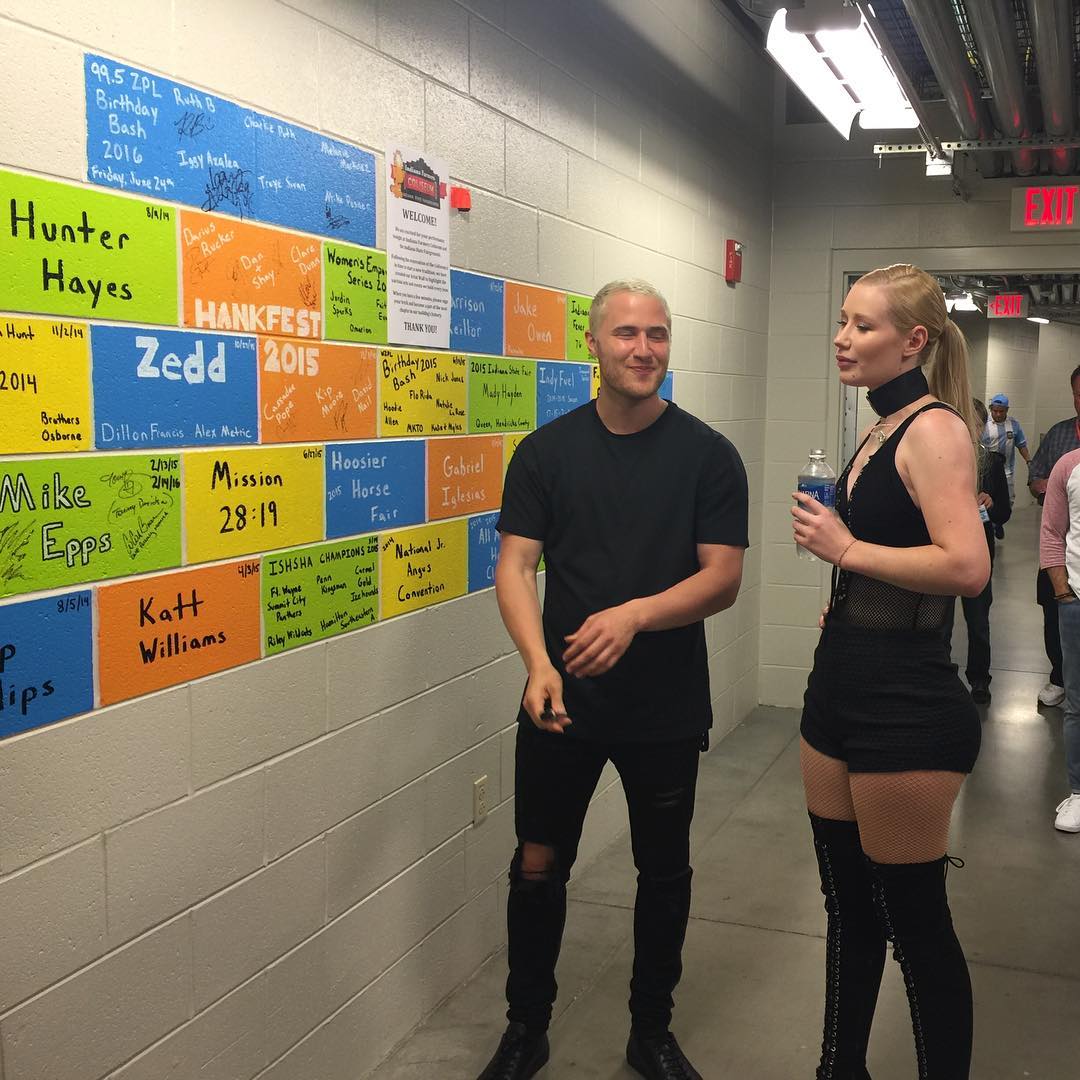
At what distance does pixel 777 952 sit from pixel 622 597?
1379mm

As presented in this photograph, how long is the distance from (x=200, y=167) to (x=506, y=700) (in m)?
1.63

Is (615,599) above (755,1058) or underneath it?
above

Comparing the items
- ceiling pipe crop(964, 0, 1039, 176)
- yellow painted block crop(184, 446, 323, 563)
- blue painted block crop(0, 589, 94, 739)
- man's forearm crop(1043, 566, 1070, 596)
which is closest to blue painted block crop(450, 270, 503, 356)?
yellow painted block crop(184, 446, 323, 563)

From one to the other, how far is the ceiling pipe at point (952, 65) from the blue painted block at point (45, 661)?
281cm

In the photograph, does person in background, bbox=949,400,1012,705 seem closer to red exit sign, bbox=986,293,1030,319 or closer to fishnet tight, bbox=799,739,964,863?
fishnet tight, bbox=799,739,964,863

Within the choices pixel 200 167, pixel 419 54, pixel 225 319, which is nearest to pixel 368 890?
pixel 225 319

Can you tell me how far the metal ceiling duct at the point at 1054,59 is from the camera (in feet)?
11.1

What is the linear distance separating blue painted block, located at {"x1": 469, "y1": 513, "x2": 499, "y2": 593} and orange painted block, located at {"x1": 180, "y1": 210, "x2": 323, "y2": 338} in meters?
0.79

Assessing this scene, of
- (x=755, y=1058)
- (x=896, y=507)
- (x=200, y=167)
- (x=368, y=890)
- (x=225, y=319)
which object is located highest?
(x=200, y=167)

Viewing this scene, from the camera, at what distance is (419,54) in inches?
101

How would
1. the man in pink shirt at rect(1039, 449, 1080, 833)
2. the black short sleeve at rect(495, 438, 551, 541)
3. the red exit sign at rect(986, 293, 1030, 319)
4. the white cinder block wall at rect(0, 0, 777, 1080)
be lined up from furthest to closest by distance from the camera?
the red exit sign at rect(986, 293, 1030, 319), the man in pink shirt at rect(1039, 449, 1080, 833), the black short sleeve at rect(495, 438, 551, 541), the white cinder block wall at rect(0, 0, 777, 1080)

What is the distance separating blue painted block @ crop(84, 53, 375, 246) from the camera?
1753 mm

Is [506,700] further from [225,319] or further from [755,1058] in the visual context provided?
[225,319]

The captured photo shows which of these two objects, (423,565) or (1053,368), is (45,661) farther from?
(1053,368)
